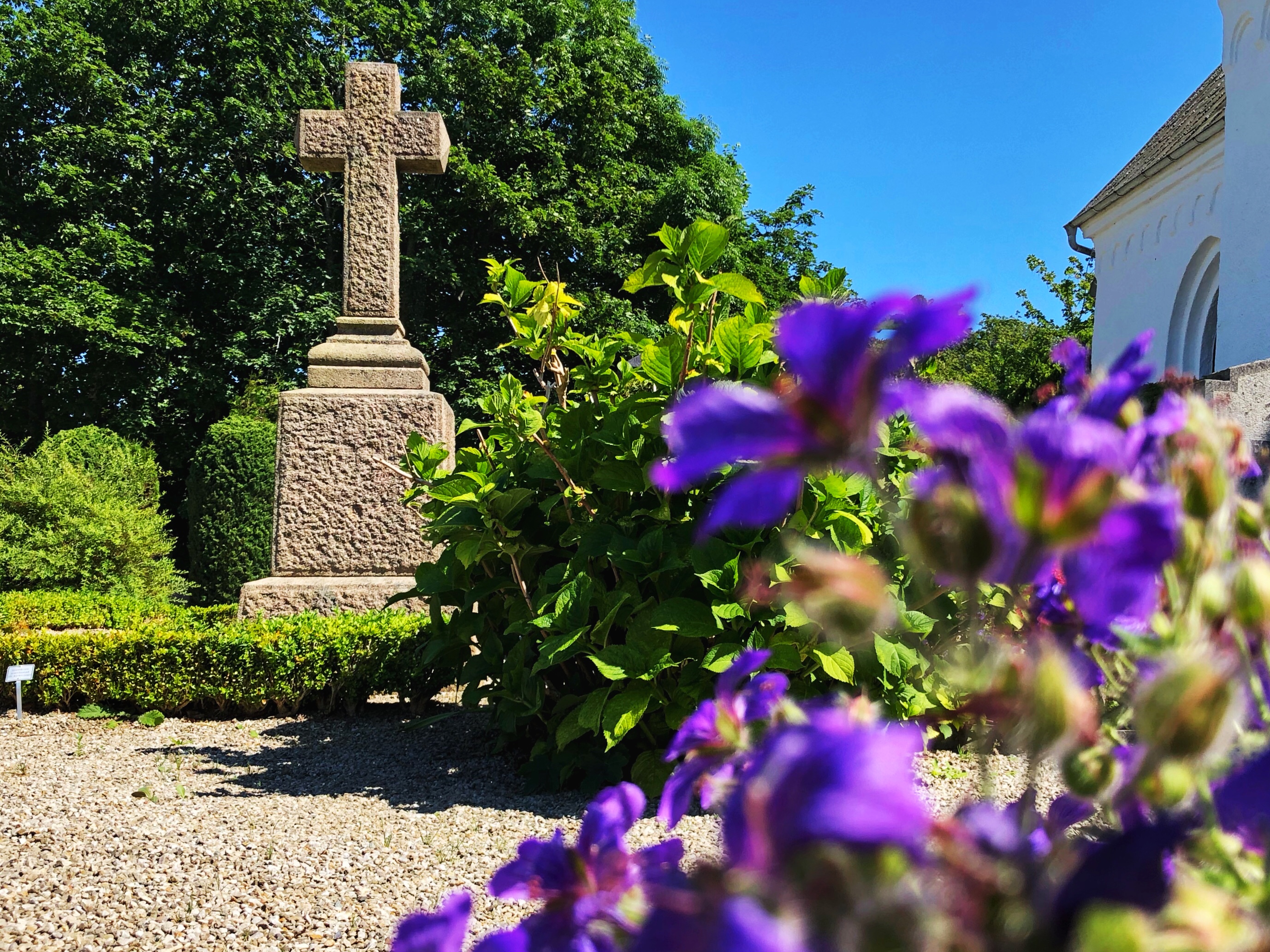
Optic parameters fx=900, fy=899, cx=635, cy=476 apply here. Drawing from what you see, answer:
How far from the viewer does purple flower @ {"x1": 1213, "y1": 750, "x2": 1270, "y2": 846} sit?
46cm

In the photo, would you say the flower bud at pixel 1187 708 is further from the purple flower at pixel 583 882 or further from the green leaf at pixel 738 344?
the green leaf at pixel 738 344

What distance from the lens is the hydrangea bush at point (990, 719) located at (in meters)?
0.30

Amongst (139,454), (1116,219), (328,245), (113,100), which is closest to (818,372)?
(139,454)

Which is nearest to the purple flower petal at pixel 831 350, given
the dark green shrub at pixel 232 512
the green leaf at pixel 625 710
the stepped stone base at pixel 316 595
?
the green leaf at pixel 625 710

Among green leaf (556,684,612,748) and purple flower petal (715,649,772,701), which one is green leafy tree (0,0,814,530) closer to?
green leaf (556,684,612,748)

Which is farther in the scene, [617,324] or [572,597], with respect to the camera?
[617,324]

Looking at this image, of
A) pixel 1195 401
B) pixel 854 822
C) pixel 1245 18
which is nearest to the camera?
pixel 854 822

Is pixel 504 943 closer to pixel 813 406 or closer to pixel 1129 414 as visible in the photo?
pixel 813 406

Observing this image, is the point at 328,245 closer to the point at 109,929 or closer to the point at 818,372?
the point at 109,929

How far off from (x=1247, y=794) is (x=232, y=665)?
15.3 feet

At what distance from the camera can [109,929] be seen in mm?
1994

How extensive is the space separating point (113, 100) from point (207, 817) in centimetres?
1646

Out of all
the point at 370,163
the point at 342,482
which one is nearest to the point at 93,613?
the point at 342,482

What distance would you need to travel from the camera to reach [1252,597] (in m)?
0.43
